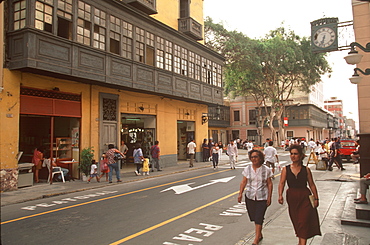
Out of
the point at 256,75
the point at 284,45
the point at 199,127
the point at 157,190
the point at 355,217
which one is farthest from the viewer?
the point at 256,75

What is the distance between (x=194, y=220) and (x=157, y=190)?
14.0 feet

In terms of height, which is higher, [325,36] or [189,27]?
[189,27]

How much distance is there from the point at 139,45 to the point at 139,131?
628 centimetres

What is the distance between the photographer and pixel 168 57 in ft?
62.4

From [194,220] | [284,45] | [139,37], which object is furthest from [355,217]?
[284,45]

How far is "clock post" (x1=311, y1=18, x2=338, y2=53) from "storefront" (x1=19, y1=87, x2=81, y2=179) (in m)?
10.4

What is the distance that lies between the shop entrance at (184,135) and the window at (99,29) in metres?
11.0

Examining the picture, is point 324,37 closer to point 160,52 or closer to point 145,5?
point 145,5

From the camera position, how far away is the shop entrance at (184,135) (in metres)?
24.1

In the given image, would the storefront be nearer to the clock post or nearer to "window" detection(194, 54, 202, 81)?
"window" detection(194, 54, 202, 81)

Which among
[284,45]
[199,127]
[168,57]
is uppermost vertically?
[284,45]

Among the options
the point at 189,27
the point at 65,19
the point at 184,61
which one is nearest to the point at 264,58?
the point at 189,27

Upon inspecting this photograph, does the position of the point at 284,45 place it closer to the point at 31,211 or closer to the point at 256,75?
the point at 256,75

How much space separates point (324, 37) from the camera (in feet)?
38.2
